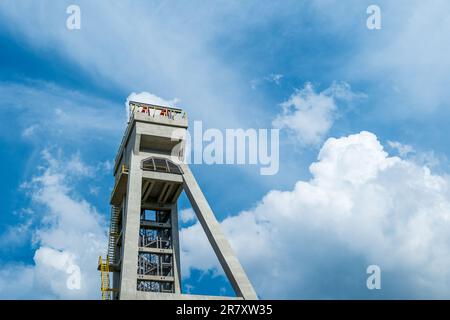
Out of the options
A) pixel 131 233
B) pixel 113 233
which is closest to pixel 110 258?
pixel 113 233

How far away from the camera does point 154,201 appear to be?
4969cm

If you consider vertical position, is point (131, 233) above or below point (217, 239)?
above

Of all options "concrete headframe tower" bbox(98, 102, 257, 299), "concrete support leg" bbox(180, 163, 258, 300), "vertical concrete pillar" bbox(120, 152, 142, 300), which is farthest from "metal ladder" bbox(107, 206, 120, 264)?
"concrete support leg" bbox(180, 163, 258, 300)

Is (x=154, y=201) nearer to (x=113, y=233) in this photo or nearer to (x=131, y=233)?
(x=113, y=233)

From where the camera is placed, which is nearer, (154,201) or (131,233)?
(131,233)

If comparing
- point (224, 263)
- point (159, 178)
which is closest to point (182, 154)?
point (159, 178)

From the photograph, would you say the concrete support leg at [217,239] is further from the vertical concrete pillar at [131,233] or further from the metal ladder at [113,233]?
the metal ladder at [113,233]

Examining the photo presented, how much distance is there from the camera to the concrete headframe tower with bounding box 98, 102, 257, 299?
43.1 meters

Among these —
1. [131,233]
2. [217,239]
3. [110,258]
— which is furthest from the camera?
[110,258]

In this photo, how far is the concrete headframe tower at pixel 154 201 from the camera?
43.1 metres
